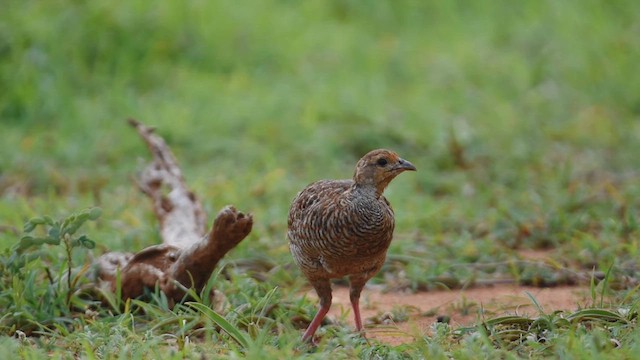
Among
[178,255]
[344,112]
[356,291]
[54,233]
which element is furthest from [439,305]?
[344,112]

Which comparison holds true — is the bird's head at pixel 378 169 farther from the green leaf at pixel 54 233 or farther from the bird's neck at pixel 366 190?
the green leaf at pixel 54 233

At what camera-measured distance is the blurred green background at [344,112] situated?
7.10 m

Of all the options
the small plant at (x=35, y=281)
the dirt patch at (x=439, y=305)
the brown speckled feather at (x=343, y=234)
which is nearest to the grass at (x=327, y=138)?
the small plant at (x=35, y=281)

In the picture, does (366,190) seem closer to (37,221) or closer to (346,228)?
(346,228)

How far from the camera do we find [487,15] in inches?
504

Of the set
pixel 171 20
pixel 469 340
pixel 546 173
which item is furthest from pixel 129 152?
pixel 469 340

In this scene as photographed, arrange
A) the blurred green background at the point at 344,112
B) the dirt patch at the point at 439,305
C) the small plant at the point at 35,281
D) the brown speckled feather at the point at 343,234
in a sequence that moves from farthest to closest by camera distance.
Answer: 1. the blurred green background at the point at 344,112
2. the dirt patch at the point at 439,305
3. the small plant at the point at 35,281
4. the brown speckled feather at the point at 343,234

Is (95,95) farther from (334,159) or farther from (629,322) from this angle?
(629,322)

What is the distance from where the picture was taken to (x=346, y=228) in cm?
462

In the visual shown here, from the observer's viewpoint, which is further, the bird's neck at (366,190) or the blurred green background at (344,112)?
the blurred green background at (344,112)

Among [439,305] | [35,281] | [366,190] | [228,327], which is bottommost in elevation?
[439,305]

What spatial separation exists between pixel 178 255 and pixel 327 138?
4160 mm

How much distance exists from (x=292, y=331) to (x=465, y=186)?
3.87m

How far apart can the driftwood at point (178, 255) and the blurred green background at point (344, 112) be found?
0.30 meters
